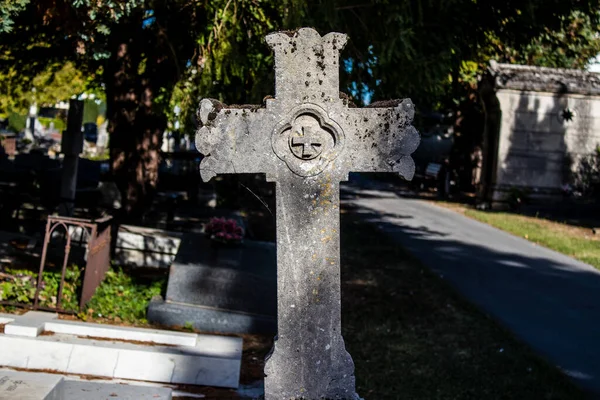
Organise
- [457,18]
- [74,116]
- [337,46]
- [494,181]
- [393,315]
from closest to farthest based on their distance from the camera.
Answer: [337,46], [393,315], [457,18], [74,116], [494,181]

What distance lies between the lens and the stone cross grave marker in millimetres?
4773

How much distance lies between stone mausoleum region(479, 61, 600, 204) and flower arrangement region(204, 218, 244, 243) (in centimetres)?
1442

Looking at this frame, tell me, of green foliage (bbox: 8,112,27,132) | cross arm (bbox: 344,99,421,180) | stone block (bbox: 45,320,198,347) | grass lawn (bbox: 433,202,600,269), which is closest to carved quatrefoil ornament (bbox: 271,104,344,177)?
cross arm (bbox: 344,99,421,180)

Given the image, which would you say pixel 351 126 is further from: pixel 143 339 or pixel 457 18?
pixel 457 18

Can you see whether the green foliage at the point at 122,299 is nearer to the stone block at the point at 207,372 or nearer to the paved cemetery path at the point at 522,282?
the stone block at the point at 207,372

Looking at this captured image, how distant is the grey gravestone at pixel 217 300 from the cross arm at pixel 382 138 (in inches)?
151

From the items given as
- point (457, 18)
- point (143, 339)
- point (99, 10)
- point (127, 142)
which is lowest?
point (143, 339)

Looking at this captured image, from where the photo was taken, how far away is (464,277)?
1196cm

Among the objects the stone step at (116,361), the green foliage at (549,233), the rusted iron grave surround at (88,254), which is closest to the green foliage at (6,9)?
the rusted iron grave surround at (88,254)

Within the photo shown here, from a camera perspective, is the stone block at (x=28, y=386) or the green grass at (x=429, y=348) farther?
the green grass at (x=429, y=348)

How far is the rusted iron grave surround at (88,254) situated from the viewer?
318 inches

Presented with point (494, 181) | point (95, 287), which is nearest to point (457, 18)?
point (95, 287)

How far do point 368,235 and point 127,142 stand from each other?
21.2 ft

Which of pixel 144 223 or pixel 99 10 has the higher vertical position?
pixel 99 10
